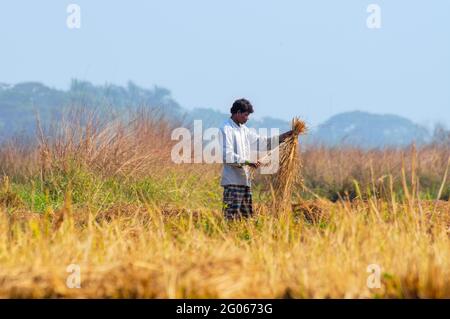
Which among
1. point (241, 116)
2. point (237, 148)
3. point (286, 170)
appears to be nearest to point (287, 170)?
point (286, 170)

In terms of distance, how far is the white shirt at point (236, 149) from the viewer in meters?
9.27

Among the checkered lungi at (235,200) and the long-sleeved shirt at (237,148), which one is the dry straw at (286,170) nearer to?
the long-sleeved shirt at (237,148)

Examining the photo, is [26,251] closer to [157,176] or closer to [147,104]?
[157,176]

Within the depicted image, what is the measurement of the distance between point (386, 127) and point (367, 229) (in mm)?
170808

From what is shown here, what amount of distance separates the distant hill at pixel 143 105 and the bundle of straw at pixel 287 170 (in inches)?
8.8

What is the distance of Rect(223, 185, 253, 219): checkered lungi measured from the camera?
954cm

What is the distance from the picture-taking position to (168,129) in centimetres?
1672

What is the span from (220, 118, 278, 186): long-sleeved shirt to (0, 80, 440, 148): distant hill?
1.24ft

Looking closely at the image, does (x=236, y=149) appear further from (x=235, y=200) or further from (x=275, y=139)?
(x=235, y=200)

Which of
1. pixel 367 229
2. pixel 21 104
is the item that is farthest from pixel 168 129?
pixel 21 104

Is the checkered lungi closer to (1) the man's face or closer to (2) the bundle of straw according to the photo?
(2) the bundle of straw

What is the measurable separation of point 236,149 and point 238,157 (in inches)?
6.8

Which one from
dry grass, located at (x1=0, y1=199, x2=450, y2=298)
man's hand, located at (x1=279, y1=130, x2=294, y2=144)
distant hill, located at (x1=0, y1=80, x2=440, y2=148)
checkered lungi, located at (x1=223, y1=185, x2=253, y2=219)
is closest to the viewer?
dry grass, located at (x1=0, y1=199, x2=450, y2=298)

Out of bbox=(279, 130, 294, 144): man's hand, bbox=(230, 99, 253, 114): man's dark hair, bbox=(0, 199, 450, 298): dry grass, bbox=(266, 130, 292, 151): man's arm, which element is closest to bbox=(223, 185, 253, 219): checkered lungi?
bbox=(266, 130, 292, 151): man's arm
